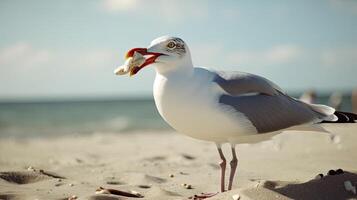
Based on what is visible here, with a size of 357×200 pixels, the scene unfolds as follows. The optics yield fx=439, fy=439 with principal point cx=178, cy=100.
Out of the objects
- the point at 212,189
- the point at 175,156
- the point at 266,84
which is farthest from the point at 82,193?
the point at 175,156

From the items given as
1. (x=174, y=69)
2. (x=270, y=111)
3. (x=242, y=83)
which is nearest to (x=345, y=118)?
(x=270, y=111)

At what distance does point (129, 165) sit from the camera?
588 centimetres

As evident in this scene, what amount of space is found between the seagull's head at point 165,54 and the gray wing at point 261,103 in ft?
1.08

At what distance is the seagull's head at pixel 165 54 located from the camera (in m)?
3.39

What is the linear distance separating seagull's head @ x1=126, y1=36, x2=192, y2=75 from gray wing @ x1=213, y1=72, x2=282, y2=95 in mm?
298

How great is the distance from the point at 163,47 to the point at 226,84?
0.58m

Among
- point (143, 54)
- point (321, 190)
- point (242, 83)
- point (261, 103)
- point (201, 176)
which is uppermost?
point (143, 54)

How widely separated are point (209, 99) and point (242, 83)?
15.1 inches

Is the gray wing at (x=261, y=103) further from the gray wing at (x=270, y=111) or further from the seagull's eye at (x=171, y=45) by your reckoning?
the seagull's eye at (x=171, y=45)

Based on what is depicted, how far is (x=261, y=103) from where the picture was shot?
3.63 m

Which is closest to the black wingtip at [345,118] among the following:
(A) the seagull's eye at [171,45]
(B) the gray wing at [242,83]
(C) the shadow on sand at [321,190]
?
(C) the shadow on sand at [321,190]

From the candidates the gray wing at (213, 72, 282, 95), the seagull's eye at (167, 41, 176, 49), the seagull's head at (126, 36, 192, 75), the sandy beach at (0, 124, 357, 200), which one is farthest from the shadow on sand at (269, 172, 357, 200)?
the seagull's eye at (167, 41, 176, 49)

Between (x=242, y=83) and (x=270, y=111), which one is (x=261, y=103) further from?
(x=242, y=83)

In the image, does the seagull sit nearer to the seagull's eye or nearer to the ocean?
the seagull's eye
